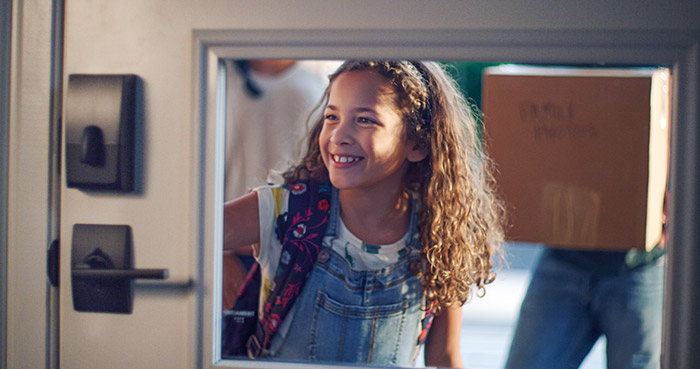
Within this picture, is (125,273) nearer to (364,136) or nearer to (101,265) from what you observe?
(101,265)

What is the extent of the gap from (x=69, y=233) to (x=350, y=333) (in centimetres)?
51

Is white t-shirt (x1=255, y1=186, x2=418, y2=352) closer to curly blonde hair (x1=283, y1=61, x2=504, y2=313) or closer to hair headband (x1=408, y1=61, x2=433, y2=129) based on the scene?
curly blonde hair (x1=283, y1=61, x2=504, y2=313)

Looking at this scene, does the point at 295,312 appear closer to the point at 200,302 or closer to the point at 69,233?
the point at 200,302

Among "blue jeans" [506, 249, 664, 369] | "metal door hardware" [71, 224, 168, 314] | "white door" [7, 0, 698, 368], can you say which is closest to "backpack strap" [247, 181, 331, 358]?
"white door" [7, 0, 698, 368]

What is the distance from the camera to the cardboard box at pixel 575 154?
83 centimetres

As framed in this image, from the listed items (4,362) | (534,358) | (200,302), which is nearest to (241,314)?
(200,302)

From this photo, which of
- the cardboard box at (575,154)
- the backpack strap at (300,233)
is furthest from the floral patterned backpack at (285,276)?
the cardboard box at (575,154)

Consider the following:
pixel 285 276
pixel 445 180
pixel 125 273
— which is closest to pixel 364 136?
pixel 445 180

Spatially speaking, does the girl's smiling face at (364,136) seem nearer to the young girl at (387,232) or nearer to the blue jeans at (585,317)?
the young girl at (387,232)

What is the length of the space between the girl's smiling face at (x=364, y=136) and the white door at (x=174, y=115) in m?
0.06

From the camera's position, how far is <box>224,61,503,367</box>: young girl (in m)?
0.85

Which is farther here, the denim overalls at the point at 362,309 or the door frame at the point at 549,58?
the denim overalls at the point at 362,309

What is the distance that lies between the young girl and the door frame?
63 millimetres

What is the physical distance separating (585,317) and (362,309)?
0.57 meters
